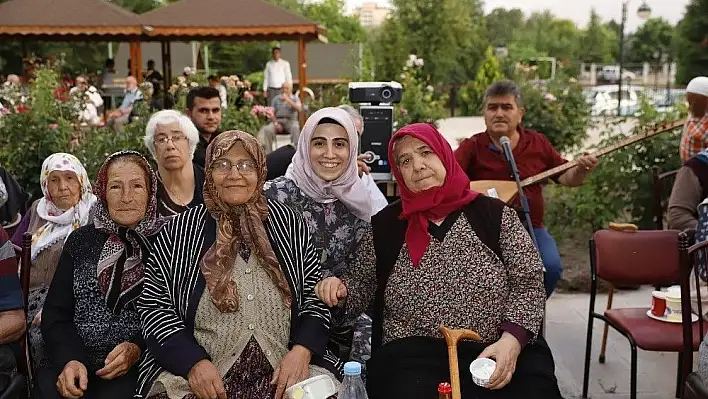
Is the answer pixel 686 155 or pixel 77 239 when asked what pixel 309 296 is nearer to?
pixel 77 239

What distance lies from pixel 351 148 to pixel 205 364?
3.83 feet

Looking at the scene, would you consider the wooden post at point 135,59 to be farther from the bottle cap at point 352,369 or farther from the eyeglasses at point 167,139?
the bottle cap at point 352,369

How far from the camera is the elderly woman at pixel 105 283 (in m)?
2.55

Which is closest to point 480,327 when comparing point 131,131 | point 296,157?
point 296,157

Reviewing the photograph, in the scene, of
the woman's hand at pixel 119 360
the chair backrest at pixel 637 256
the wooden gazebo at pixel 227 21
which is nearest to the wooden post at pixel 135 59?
the wooden gazebo at pixel 227 21

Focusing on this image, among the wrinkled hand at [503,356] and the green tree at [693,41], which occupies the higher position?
the green tree at [693,41]

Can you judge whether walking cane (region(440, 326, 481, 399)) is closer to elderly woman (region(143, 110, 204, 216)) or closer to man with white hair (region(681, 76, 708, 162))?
elderly woman (region(143, 110, 204, 216))

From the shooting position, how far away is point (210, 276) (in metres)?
2.38

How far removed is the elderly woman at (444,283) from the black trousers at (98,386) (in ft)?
2.55

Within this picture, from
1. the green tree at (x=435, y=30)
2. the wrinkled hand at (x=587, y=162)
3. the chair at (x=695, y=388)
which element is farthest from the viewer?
the green tree at (x=435, y=30)

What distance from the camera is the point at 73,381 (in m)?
2.45

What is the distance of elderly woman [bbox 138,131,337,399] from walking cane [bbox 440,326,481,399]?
500 mm

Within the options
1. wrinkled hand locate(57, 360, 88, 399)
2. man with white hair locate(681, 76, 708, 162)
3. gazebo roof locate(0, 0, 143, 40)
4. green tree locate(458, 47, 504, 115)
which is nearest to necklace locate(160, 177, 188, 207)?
wrinkled hand locate(57, 360, 88, 399)

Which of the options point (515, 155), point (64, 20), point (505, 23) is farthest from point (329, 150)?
point (505, 23)
